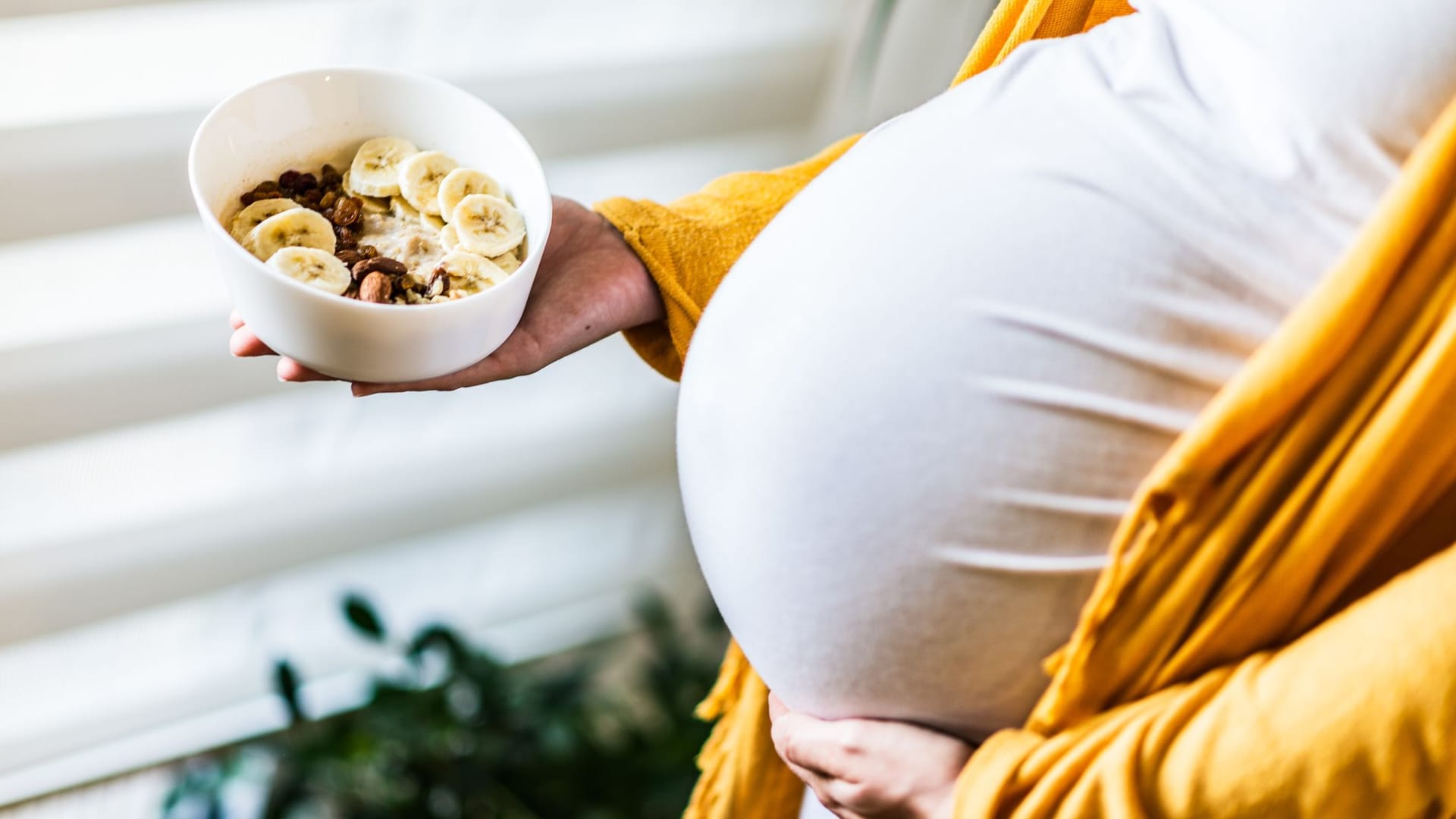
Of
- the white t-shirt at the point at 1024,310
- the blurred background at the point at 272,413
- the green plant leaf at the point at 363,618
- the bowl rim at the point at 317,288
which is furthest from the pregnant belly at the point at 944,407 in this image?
the green plant leaf at the point at 363,618

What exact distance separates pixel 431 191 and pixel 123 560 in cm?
82

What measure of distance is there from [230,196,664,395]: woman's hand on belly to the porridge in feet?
0.27

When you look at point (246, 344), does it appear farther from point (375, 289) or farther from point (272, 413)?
point (272, 413)

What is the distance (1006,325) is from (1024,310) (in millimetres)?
12

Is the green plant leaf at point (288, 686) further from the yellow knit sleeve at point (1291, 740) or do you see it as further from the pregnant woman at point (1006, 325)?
the yellow knit sleeve at point (1291, 740)

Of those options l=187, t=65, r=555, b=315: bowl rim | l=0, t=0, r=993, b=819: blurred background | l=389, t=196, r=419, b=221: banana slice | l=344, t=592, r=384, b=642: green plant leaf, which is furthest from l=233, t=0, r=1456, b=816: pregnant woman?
l=344, t=592, r=384, b=642: green plant leaf

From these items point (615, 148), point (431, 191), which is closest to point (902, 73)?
point (615, 148)

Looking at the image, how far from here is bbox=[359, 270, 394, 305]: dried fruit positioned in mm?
715

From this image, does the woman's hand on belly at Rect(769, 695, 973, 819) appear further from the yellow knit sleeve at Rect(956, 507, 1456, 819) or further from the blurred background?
the blurred background

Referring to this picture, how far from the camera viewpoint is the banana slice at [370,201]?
803mm

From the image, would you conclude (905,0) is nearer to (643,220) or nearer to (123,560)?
(643,220)

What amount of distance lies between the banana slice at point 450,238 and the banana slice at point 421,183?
3cm

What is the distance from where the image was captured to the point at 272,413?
1.32 meters

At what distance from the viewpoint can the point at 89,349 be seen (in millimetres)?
1141
